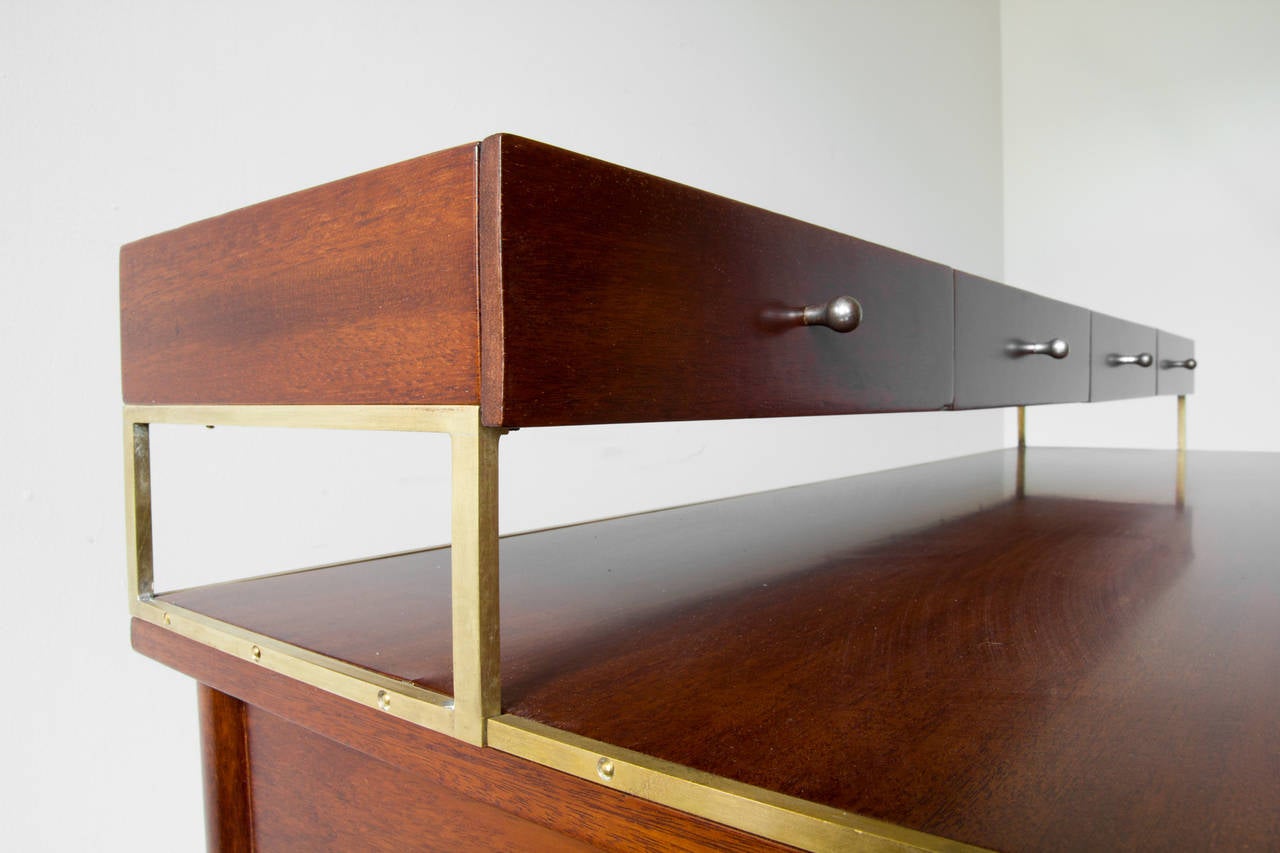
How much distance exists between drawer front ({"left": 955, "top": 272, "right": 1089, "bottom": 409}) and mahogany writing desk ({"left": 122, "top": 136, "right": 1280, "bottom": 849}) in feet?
0.04

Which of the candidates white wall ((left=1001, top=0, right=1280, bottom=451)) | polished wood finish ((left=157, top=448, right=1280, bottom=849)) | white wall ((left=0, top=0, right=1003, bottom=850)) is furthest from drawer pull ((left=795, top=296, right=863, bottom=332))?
white wall ((left=1001, top=0, right=1280, bottom=451))

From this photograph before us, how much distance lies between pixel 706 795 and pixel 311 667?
269mm

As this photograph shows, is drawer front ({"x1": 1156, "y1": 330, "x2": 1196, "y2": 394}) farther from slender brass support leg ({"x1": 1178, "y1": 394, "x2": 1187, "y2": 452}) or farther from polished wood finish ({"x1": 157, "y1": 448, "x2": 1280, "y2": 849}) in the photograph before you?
polished wood finish ({"x1": 157, "y1": 448, "x2": 1280, "y2": 849})

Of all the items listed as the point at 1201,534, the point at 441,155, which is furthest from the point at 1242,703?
the point at 1201,534

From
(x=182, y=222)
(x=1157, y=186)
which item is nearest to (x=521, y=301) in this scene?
(x=182, y=222)

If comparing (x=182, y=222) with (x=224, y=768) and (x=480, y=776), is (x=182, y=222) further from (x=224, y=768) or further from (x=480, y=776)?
(x=480, y=776)

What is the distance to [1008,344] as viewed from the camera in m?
0.86

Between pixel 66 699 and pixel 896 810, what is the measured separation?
92 cm

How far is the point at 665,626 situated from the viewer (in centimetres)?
58

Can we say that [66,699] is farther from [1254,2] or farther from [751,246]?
[1254,2]

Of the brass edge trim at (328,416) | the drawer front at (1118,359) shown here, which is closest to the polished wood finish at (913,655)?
the brass edge trim at (328,416)

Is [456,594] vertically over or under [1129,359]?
under

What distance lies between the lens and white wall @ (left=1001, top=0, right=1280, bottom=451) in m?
3.01

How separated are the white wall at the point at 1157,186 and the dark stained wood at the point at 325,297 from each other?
11.2ft
